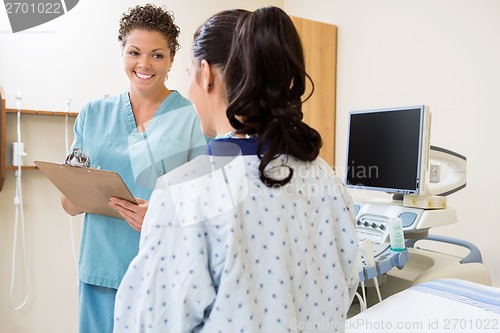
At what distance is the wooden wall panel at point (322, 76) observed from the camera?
2717mm

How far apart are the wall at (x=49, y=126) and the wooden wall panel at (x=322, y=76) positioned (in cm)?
111

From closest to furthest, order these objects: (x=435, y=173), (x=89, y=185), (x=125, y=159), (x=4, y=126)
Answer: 1. (x=89, y=185)
2. (x=125, y=159)
3. (x=435, y=173)
4. (x=4, y=126)

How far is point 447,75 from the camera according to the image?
7.38 ft

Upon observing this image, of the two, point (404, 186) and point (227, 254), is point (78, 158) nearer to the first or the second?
point (227, 254)

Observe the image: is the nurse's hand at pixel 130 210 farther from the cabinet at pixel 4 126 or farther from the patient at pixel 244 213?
the cabinet at pixel 4 126

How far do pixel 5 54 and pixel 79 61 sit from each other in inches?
13.1

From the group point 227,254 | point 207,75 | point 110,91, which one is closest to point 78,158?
point 207,75

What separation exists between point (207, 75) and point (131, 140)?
618 millimetres

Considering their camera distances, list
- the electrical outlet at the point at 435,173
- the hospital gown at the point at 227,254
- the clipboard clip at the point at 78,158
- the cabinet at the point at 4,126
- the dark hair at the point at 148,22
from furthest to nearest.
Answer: the cabinet at the point at 4,126, the electrical outlet at the point at 435,173, the dark hair at the point at 148,22, the clipboard clip at the point at 78,158, the hospital gown at the point at 227,254

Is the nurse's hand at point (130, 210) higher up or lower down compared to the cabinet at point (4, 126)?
lower down

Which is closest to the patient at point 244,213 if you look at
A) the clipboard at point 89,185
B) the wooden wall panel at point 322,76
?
the clipboard at point 89,185

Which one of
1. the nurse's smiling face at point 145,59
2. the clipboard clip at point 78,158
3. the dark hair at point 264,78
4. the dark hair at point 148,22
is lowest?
the clipboard clip at point 78,158

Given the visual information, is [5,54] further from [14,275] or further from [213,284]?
[213,284]

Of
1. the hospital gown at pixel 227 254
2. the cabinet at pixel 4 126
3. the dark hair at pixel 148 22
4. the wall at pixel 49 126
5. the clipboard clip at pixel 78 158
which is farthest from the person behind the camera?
the wall at pixel 49 126
